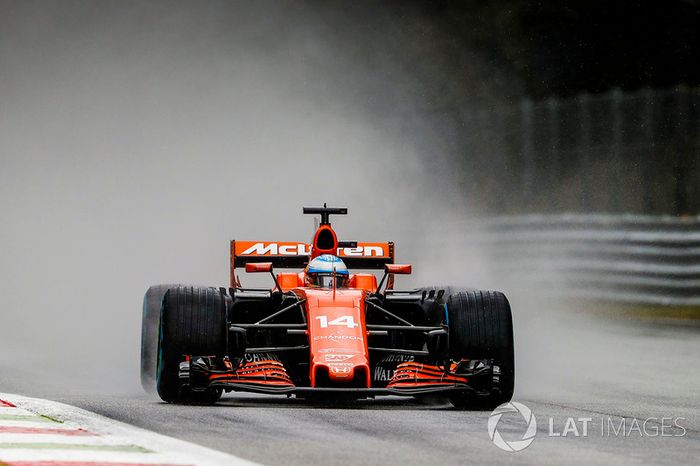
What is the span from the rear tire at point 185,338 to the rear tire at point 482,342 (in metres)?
1.82

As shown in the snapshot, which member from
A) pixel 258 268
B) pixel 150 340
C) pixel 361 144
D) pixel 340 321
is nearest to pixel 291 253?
pixel 258 268

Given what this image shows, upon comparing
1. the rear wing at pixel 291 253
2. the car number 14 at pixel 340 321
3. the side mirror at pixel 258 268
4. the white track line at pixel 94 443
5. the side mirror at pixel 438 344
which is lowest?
the white track line at pixel 94 443

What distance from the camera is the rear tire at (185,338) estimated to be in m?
9.99

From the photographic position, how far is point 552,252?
1000 inches

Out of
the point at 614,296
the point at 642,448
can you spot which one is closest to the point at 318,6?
the point at 614,296

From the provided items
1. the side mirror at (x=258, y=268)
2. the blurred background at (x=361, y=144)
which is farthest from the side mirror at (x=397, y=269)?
the blurred background at (x=361, y=144)

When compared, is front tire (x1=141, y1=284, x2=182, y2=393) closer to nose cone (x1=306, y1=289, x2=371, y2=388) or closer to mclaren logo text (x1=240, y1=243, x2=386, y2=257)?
mclaren logo text (x1=240, y1=243, x2=386, y2=257)

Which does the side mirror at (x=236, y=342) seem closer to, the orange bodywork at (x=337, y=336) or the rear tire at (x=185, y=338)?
the rear tire at (x=185, y=338)

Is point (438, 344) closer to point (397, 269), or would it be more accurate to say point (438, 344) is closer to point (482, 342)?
point (482, 342)

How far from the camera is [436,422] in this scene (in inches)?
345

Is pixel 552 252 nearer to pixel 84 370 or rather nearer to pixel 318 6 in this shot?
pixel 318 6

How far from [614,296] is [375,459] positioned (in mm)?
17463

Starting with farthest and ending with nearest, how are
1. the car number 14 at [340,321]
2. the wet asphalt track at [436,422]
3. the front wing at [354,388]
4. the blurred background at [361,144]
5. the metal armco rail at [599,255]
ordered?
1. the blurred background at [361,144]
2. the metal armco rail at [599,255]
3. the car number 14 at [340,321]
4. the front wing at [354,388]
5. the wet asphalt track at [436,422]

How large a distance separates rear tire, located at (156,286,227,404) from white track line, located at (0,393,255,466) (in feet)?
5.10
